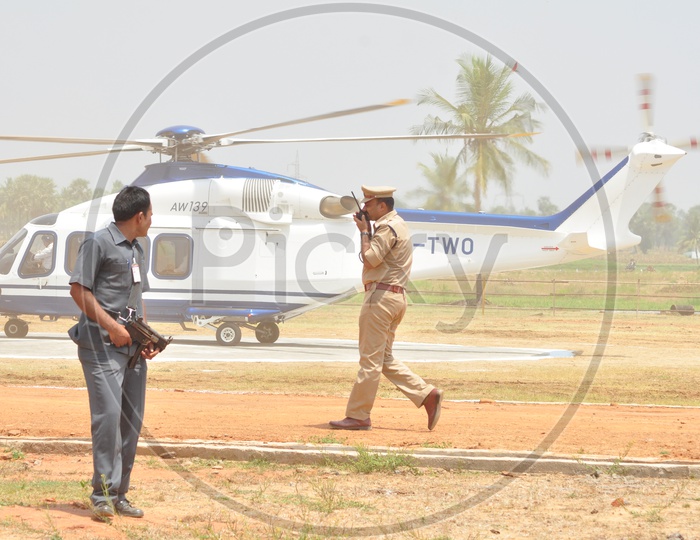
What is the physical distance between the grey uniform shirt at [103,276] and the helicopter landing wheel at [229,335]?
14525mm

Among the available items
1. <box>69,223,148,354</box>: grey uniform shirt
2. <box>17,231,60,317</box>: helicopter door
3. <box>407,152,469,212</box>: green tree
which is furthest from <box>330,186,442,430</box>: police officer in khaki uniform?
<box>407,152,469,212</box>: green tree

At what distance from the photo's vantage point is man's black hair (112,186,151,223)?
551cm

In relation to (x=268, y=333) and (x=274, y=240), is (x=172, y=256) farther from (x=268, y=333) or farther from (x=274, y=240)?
(x=268, y=333)

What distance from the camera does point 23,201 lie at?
4707 inches

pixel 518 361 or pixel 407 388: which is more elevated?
pixel 407 388

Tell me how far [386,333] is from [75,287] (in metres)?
3.30

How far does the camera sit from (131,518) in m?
5.30

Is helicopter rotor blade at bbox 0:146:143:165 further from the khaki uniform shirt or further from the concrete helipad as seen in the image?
the khaki uniform shirt

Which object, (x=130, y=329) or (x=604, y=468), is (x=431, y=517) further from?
(x=130, y=329)

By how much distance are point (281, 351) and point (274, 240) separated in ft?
7.65

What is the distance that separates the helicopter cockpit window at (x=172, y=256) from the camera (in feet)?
64.3

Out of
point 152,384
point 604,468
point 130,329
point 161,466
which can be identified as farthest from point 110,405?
point 152,384

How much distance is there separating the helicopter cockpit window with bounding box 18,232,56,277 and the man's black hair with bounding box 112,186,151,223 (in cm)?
1534

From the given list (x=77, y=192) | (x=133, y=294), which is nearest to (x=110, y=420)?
(x=133, y=294)
